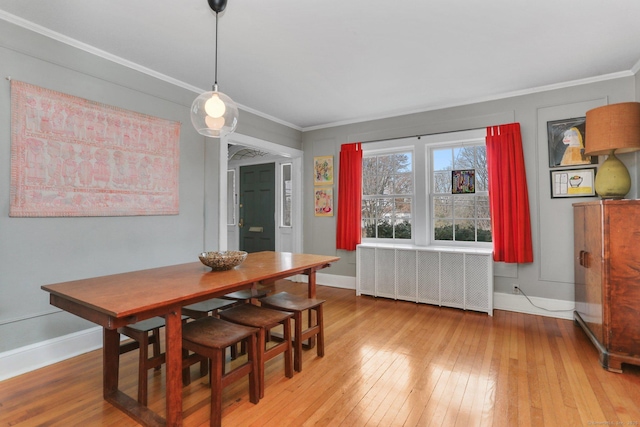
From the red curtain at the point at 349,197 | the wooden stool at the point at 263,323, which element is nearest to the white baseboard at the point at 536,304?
the red curtain at the point at 349,197

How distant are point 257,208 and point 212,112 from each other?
3.96 meters

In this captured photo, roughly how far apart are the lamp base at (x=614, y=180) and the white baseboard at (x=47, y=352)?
480 cm


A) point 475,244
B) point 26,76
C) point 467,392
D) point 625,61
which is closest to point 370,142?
point 475,244

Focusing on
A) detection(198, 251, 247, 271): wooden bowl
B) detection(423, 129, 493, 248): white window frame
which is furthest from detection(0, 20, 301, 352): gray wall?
detection(423, 129, 493, 248): white window frame

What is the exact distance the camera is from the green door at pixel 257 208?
573cm

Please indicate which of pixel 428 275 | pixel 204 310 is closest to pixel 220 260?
pixel 204 310

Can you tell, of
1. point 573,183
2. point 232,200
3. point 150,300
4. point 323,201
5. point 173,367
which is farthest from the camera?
point 232,200

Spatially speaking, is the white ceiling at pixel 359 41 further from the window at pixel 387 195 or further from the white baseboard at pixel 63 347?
the white baseboard at pixel 63 347

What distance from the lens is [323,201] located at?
5.11m

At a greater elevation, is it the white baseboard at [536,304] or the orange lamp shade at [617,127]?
the orange lamp shade at [617,127]

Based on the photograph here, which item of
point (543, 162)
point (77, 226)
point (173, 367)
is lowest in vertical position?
point (173, 367)

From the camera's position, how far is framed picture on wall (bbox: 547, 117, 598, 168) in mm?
3342

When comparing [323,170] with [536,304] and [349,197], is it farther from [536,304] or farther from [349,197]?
[536,304]

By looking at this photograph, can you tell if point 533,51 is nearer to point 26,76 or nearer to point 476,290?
point 476,290
